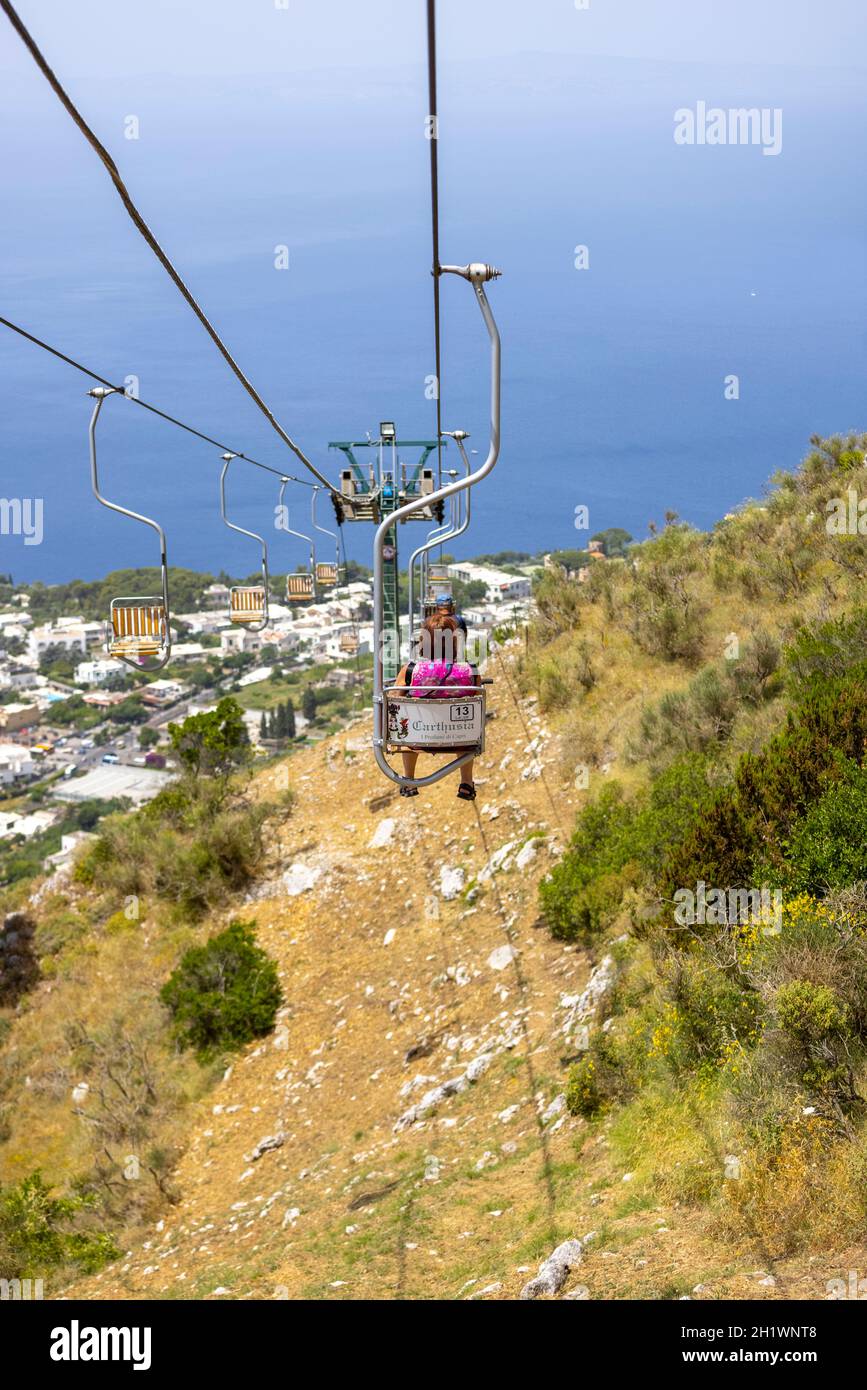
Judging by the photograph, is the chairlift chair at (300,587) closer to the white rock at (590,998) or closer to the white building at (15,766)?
the white rock at (590,998)

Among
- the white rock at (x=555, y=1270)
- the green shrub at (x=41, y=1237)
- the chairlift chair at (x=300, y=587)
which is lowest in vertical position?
the green shrub at (x=41, y=1237)

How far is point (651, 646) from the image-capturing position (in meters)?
17.5

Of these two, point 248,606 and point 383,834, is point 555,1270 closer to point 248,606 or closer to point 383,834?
point 383,834

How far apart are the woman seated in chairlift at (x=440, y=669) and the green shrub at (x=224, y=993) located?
7237 millimetres

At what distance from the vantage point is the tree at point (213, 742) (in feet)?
68.0

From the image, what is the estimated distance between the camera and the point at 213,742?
20688 mm

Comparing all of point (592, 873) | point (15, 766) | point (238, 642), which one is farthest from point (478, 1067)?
point (238, 642)

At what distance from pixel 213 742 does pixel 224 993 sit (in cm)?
639

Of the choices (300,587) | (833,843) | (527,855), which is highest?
(300,587)

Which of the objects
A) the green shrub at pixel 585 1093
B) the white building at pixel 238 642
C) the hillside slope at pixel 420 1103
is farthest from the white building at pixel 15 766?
the green shrub at pixel 585 1093

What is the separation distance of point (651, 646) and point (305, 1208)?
395 inches

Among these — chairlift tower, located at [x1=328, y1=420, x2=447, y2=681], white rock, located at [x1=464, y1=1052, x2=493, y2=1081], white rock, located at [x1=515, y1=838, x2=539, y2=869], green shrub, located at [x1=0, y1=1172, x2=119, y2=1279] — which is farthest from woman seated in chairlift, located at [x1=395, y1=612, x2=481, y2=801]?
green shrub, located at [x1=0, y1=1172, x2=119, y2=1279]
